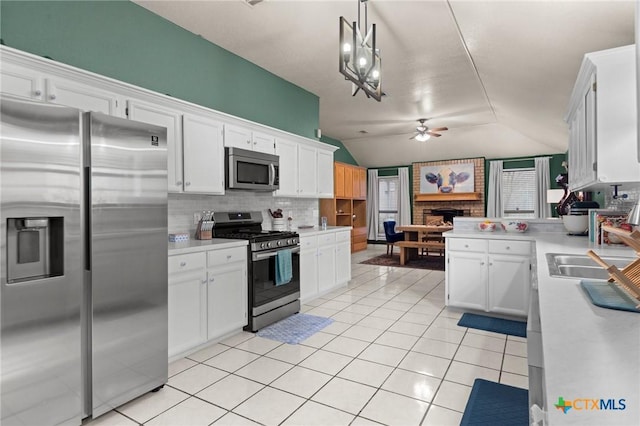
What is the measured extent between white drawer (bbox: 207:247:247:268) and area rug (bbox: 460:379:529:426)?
2.21 meters

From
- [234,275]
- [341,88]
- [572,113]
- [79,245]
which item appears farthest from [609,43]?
[79,245]

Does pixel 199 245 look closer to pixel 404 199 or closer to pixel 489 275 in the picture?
pixel 489 275

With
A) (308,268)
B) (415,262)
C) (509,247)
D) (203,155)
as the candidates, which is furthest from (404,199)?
(203,155)

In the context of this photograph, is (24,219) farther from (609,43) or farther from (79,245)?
(609,43)

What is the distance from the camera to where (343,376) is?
263cm

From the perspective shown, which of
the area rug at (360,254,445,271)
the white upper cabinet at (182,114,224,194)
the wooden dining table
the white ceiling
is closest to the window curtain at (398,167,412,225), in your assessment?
the wooden dining table

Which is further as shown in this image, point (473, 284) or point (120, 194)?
point (473, 284)

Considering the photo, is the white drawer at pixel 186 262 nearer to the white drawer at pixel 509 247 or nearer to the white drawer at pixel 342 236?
the white drawer at pixel 342 236

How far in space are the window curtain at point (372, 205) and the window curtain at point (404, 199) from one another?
2.48 feet

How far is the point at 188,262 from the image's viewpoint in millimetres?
2908

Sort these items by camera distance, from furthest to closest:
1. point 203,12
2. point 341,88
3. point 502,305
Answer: point 341,88 → point 502,305 → point 203,12

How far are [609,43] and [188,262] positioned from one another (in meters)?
3.78

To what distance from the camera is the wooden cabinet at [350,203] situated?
28.7 feet

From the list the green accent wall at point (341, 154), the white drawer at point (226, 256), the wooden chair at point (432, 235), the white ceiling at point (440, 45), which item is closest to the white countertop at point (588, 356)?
the white ceiling at point (440, 45)
